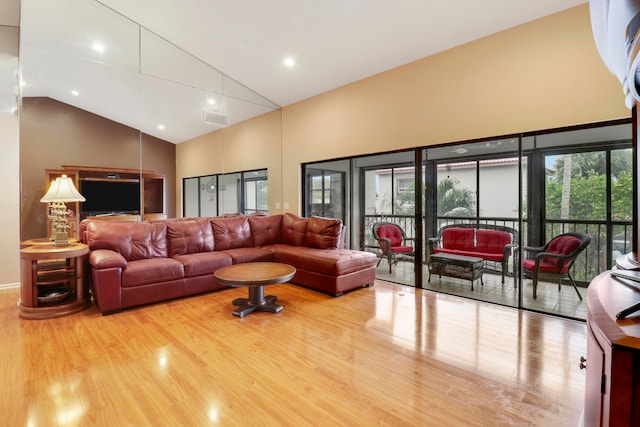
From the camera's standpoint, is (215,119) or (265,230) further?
(215,119)

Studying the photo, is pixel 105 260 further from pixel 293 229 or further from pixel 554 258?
pixel 554 258

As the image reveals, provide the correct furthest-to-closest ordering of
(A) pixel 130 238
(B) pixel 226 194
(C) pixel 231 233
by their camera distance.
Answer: (B) pixel 226 194 < (C) pixel 231 233 < (A) pixel 130 238

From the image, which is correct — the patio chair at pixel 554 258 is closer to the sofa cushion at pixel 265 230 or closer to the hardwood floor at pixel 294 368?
the hardwood floor at pixel 294 368

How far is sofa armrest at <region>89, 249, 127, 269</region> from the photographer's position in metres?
3.33

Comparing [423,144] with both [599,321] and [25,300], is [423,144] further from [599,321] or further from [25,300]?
[25,300]

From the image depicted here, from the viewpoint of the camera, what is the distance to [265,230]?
5.50 m

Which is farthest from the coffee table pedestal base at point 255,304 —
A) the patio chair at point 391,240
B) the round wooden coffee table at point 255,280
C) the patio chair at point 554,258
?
the patio chair at point 554,258

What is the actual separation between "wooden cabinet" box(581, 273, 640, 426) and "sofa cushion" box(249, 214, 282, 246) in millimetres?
4671

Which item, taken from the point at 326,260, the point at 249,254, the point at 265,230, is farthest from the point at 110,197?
the point at 326,260

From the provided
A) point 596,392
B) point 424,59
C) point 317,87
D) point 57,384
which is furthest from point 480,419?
point 317,87

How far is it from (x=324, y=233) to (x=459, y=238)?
2.23 metres

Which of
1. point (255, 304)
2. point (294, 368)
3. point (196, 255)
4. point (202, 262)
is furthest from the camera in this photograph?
point (196, 255)

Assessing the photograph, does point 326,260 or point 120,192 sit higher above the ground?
point 120,192

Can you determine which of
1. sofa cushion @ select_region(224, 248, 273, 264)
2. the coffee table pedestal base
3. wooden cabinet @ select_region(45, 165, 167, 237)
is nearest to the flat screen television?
wooden cabinet @ select_region(45, 165, 167, 237)
